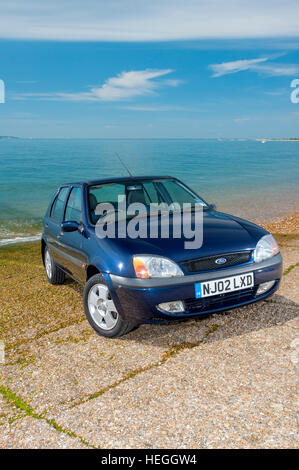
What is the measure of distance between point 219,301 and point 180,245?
598 millimetres

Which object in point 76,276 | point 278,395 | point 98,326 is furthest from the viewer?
point 76,276

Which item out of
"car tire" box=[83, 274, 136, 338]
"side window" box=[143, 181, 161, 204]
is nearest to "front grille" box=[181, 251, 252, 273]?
"car tire" box=[83, 274, 136, 338]

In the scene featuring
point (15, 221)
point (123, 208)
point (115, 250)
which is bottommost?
point (15, 221)

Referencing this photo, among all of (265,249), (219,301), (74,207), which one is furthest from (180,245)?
(74,207)

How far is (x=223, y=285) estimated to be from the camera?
339 centimetres

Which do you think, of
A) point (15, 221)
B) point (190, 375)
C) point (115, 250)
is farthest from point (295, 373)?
point (15, 221)

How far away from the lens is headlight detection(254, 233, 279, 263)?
3693 mm

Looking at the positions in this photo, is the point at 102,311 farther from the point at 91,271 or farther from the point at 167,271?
the point at 167,271

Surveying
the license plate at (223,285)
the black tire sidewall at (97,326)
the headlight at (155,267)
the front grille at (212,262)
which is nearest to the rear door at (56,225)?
the black tire sidewall at (97,326)

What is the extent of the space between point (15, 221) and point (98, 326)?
13.6 meters

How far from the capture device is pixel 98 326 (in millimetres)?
3818

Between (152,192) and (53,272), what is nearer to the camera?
(152,192)

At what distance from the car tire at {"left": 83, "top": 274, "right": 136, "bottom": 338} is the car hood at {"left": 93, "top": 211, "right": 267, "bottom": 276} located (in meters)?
0.31
